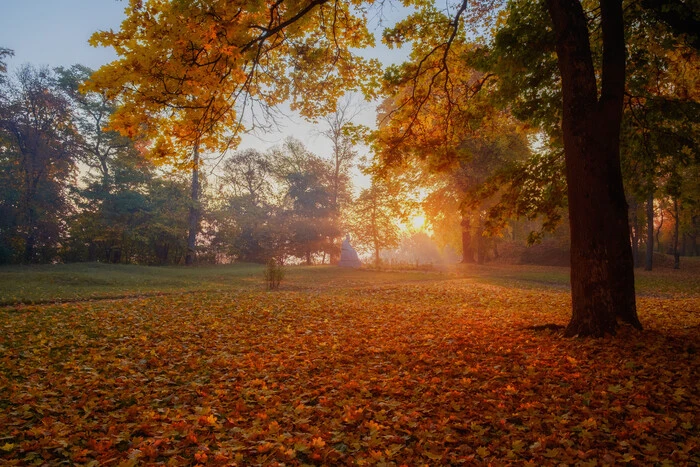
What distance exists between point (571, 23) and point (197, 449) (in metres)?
7.17

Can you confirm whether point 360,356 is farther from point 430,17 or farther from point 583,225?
point 430,17

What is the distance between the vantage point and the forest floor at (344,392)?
2871 mm

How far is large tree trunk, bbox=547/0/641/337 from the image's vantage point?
17.6 feet

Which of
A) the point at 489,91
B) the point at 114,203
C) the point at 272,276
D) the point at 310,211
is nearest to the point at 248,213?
the point at 310,211

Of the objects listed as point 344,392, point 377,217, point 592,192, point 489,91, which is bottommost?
point 344,392

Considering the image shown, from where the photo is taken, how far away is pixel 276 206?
4112cm

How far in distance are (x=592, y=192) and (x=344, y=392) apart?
4474 mm

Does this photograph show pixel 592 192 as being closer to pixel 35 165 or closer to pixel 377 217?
pixel 377 217

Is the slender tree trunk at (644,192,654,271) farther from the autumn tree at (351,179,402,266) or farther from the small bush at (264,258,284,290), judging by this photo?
the small bush at (264,258,284,290)

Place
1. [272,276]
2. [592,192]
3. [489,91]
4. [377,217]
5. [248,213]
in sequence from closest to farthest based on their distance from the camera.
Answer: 1. [592,192]
2. [489,91]
3. [272,276]
4. [377,217]
5. [248,213]

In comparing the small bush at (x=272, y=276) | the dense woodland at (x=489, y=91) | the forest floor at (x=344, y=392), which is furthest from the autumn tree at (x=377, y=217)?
the forest floor at (x=344, y=392)

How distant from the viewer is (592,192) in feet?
17.6

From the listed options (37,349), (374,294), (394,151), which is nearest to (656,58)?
(394,151)

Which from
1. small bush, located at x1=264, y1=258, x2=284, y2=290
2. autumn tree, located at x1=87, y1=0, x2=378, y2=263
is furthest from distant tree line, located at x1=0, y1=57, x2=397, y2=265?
autumn tree, located at x1=87, y1=0, x2=378, y2=263
